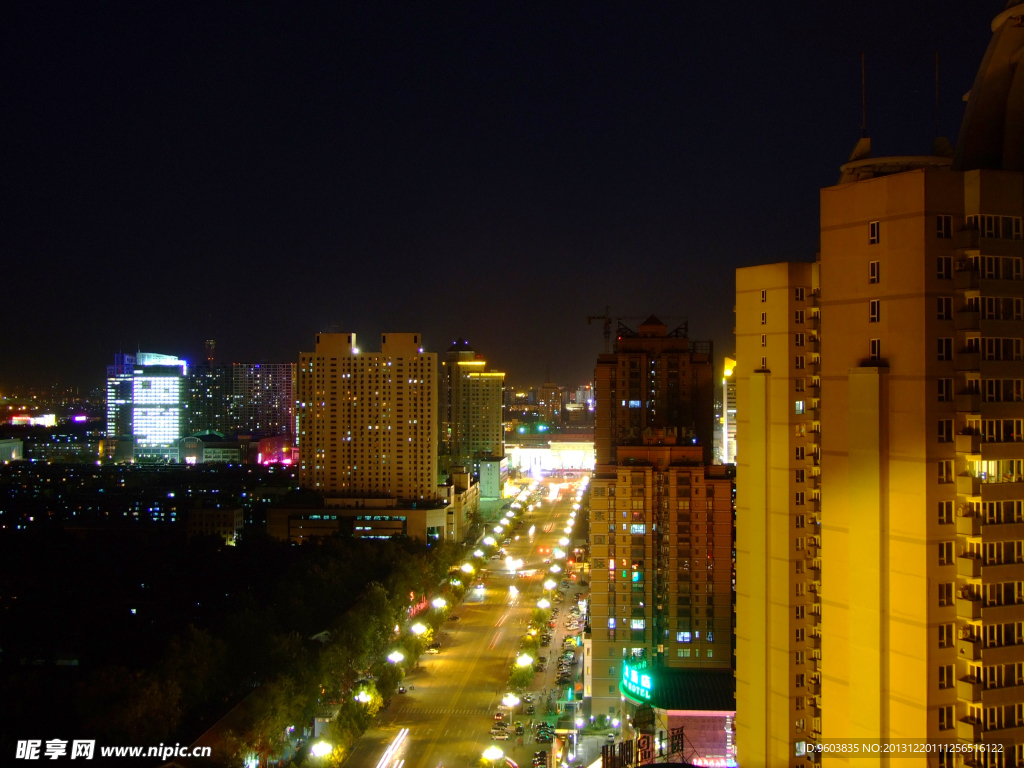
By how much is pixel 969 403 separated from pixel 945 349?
294 millimetres

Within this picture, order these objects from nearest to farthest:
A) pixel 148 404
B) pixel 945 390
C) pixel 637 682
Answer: pixel 945 390
pixel 637 682
pixel 148 404

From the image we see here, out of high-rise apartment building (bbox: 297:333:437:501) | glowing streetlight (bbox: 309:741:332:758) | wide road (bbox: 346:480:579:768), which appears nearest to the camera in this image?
glowing streetlight (bbox: 309:741:332:758)

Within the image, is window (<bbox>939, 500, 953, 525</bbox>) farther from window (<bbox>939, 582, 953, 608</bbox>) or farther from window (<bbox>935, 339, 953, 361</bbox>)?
window (<bbox>935, 339, 953, 361</bbox>)

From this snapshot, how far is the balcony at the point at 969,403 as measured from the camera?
4.44 metres

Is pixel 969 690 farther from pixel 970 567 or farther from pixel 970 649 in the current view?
pixel 970 567

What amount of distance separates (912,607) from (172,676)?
11.5 m

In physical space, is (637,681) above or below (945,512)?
below

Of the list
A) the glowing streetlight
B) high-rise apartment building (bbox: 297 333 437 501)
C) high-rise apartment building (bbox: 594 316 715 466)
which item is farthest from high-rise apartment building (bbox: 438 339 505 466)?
the glowing streetlight

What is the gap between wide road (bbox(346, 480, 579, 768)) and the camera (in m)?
14.0

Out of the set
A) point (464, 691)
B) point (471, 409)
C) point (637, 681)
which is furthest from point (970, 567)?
point (471, 409)

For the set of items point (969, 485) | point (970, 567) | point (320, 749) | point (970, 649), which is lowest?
point (320, 749)

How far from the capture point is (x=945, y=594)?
447 centimetres

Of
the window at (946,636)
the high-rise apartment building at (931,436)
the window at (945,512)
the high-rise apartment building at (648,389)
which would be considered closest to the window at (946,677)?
the high-rise apartment building at (931,436)

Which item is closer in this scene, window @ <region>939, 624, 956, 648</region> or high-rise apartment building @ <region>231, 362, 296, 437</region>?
window @ <region>939, 624, 956, 648</region>
